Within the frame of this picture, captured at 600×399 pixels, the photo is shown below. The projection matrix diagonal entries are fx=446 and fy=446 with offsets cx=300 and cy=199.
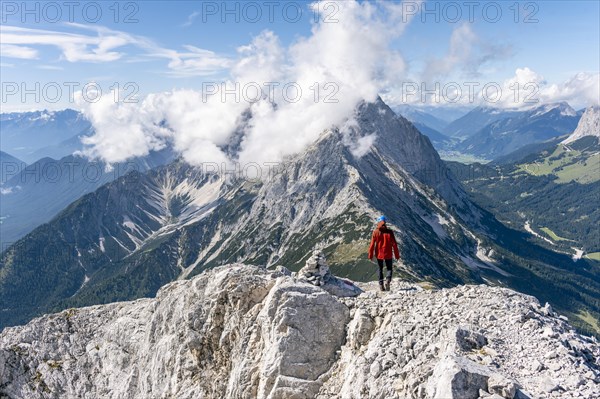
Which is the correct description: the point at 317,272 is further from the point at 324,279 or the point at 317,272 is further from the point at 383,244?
the point at 383,244

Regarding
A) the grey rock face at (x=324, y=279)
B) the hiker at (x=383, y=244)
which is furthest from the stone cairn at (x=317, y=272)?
the hiker at (x=383, y=244)

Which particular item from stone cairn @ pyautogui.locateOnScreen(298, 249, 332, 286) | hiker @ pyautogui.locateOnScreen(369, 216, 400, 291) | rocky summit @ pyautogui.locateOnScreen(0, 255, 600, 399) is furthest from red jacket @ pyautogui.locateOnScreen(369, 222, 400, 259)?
stone cairn @ pyautogui.locateOnScreen(298, 249, 332, 286)

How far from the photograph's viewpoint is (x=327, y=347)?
36312 millimetres

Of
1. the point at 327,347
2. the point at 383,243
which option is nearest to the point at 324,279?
the point at 383,243

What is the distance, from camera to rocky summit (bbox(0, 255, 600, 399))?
23734 millimetres

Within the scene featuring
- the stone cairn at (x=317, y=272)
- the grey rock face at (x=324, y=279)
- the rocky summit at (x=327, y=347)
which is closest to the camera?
the rocky summit at (x=327, y=347)

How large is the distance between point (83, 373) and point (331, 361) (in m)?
52.7

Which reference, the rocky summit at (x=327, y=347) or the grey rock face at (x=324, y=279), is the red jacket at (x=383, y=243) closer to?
the rocky summit at (x=327, y=347)

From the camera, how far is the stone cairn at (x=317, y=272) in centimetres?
4828

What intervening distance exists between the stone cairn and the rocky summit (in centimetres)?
15

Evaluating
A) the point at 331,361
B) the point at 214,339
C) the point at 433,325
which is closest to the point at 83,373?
the point at 214,339

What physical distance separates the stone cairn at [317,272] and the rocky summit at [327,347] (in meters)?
0.15

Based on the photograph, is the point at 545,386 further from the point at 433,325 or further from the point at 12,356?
the point at 12,356

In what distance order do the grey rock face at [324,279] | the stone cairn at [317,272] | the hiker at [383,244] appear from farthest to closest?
the stone cairn at [317,272]
the grey rock face at [324,279]
the hiker at [383,244]
